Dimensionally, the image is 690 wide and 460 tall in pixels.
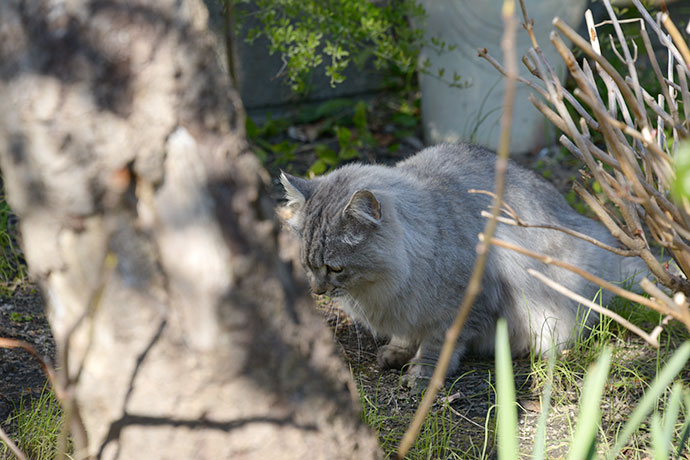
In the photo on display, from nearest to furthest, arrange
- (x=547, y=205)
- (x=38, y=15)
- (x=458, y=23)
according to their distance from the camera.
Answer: (x=38, y=15) < (x=547, y=205) < (x=458, y=23)

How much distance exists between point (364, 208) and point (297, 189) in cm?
33

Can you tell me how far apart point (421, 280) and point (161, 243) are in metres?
1.55

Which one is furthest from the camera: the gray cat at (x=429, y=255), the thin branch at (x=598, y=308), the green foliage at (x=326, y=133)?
the green foliage at (x=326, y=133)

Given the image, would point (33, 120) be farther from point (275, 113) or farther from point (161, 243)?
point (275, 113)

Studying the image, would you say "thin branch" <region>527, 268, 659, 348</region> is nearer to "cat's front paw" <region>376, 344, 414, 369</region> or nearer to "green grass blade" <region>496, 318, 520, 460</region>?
"green grass blade" <region>496, 318, 520, 460</region>

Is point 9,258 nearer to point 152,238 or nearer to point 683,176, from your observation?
point 152,238

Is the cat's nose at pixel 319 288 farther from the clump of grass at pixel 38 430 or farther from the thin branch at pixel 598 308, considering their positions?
the thin branch at pixel 598 308

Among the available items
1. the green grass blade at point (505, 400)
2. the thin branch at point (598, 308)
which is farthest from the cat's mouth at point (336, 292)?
the green grass blade at point (505, 400)

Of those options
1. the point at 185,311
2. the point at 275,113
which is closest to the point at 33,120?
the point at 185,311

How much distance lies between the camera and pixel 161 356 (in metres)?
1.18

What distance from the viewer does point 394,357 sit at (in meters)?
2.77

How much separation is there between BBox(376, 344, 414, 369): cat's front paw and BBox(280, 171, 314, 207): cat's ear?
72 cm

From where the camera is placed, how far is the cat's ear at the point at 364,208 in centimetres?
235

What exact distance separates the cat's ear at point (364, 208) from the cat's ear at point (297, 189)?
251 mm
